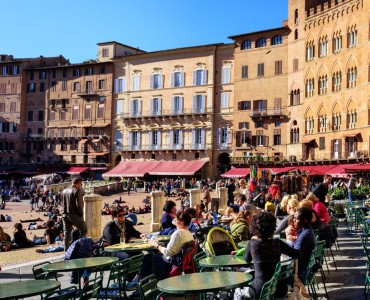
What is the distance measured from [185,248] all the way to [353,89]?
37.5 metres

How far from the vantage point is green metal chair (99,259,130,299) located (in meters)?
5.82

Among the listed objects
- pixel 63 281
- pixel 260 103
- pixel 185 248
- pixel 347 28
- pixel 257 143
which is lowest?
pixel 63 281

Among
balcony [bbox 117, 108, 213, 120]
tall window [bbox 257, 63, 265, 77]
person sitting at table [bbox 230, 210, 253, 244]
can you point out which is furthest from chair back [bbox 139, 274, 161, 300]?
balcony [bbox 117, 108, 213, 120]

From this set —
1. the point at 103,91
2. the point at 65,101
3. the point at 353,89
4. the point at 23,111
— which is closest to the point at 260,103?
the point at 353,89

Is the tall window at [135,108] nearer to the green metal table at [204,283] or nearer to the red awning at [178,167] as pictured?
the red awning at [178,167]

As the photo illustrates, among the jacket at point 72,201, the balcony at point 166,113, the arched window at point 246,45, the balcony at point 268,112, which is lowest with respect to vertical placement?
the jacket at point 72,201

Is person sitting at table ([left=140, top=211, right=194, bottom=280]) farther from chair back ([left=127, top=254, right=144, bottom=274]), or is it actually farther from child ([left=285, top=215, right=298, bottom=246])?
child ([left=285, top=215, right=298, bottom=246])

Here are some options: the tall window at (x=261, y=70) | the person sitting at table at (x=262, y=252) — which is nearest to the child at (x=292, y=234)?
the person sitting at table at (x=262, y=252)

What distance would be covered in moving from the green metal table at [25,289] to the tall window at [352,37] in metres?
40.1

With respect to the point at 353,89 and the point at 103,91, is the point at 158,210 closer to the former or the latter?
the point at 353,89

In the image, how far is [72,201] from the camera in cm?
1089

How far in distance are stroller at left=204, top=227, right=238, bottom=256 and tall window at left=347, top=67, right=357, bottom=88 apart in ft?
121

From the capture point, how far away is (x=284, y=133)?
47.7 metres

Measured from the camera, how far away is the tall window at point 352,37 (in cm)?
4121
